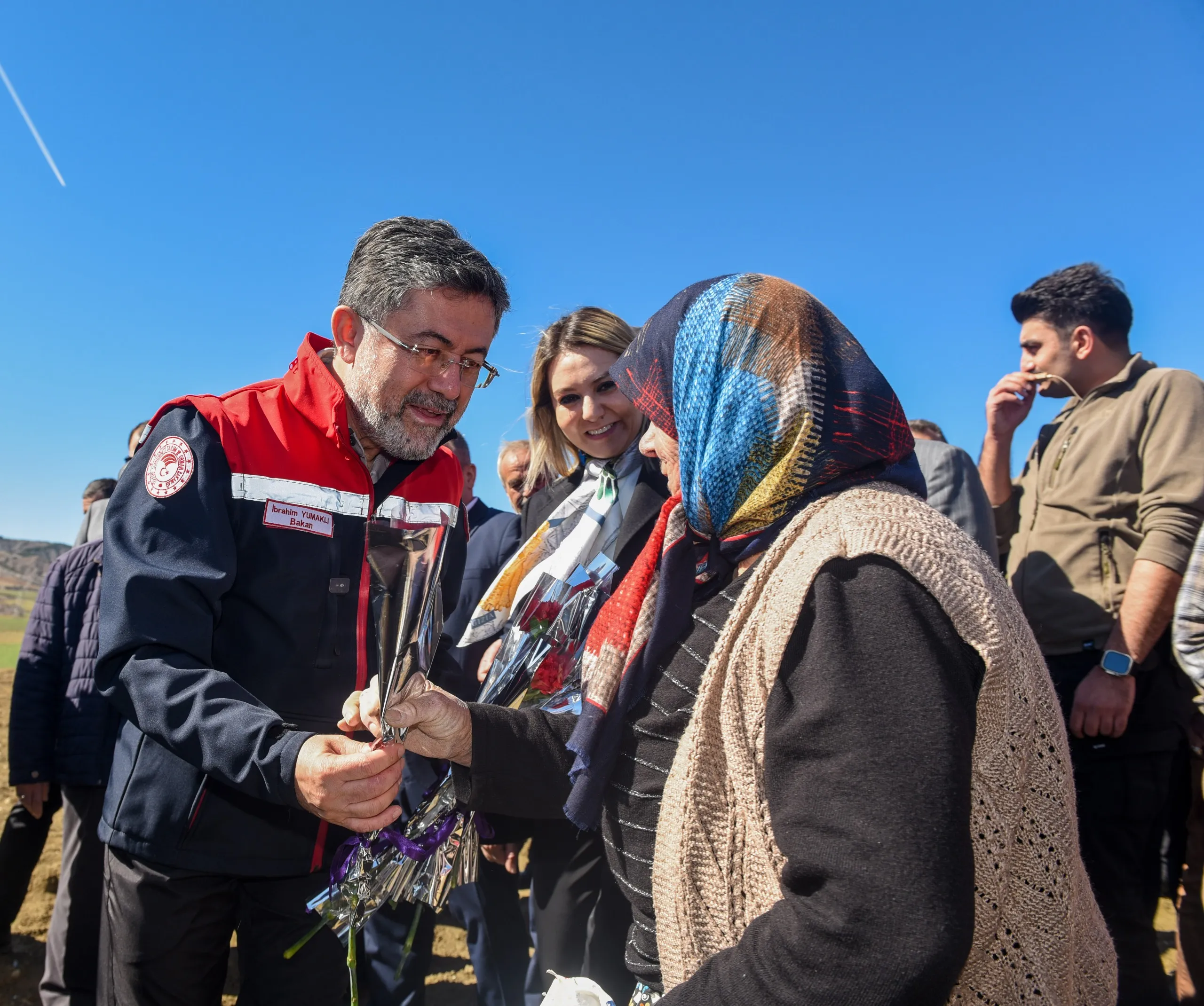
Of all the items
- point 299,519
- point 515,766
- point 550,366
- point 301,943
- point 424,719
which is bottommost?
point 301,943

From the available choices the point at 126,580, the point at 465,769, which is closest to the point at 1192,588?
the point at 465,769

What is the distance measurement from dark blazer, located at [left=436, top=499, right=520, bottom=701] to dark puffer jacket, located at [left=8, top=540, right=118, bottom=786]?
161 cm

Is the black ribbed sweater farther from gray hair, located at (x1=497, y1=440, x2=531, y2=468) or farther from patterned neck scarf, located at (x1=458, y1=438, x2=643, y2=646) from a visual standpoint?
gray hair, located at (x1=497, y1=440, x2=531, y2=468)

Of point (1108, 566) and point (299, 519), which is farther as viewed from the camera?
point (1108, 566)

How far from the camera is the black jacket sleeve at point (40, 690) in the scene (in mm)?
3680

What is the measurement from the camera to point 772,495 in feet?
4.61

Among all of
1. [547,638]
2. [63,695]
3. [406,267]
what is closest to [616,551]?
[547,638]

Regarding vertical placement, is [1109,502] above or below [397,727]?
above

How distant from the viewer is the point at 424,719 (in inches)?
70.7

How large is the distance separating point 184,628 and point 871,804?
1.50 metres

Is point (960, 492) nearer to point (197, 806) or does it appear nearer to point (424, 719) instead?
point (424, 719)

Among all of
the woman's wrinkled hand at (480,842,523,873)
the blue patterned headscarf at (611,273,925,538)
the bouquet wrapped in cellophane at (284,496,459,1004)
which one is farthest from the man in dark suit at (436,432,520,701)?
the blue patterned headscarf at (611,273,925,538)

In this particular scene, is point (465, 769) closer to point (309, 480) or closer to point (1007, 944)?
point (309, 480)

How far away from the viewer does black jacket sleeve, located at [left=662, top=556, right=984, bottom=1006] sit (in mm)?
1024
